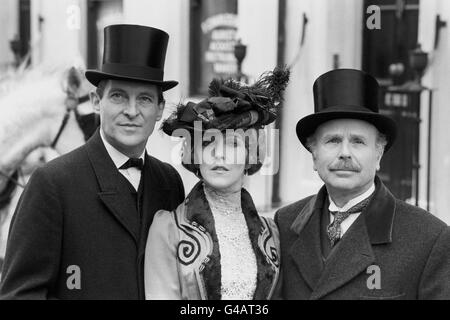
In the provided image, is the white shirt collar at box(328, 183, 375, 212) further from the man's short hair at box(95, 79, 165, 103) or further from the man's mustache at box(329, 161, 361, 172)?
the man's short hair at box(95, 79, 165, 103)

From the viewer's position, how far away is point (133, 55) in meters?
2.95

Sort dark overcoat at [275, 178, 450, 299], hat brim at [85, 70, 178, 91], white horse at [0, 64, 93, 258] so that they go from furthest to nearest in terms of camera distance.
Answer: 1. white horse at [0, 64, 93, 258]
2. hat brim at [85, 70, 178, 91]
3. dark overcoat at [275, 178, 450, 299]

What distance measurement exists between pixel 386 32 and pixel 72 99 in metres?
2.77

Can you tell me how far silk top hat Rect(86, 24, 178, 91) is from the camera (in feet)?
9.50

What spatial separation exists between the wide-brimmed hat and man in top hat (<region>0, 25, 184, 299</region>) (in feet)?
0.55

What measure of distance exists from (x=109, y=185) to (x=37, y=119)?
12.3 ft

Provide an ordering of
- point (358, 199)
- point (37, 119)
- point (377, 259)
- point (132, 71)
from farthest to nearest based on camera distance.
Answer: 1. point (37, 119)
2. point (132, 71)
3. point (358, 199)
4. point (377, 259)

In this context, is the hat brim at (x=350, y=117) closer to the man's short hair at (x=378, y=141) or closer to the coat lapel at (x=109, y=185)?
the man's short hair at (x=378, y=141)

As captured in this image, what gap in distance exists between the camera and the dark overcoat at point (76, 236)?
2645mm

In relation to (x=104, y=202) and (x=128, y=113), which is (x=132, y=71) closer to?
(x=128, y=113)

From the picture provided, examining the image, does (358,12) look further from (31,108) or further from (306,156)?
(31,108)

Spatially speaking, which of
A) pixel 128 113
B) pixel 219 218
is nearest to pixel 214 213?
pixel 219 218

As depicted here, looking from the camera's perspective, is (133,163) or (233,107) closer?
(233,107)

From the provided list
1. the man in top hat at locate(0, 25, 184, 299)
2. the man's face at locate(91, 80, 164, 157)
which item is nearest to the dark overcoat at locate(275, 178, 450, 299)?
the man in top hat at locate(0, 25, 184, 299)
